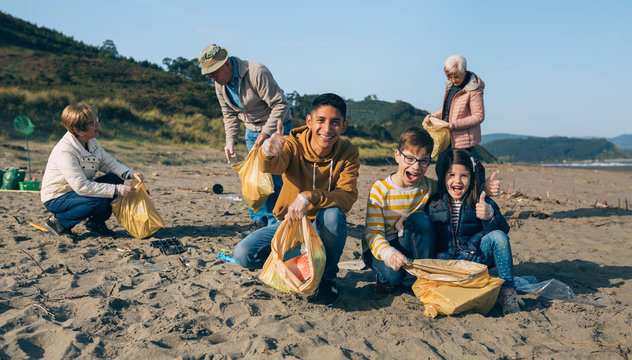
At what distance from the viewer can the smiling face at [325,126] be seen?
2580mm

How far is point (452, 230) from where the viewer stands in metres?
2.73

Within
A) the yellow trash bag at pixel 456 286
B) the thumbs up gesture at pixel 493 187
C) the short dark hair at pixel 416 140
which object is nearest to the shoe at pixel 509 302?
the yellow trash bag at pixel 456 286

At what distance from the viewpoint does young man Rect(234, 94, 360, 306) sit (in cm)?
250

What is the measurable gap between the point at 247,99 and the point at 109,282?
6.67 feet

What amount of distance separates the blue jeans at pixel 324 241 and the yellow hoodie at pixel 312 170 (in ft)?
0.28

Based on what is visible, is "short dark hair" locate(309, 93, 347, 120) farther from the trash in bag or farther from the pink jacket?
the pink jacket

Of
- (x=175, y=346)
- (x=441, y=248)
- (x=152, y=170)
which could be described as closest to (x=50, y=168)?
(x=175, y=346)

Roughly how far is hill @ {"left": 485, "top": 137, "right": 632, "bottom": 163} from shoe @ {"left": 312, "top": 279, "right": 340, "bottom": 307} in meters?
48.5

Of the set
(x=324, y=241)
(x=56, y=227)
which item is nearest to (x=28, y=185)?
(x=56, y=227)

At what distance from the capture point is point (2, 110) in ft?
45.2

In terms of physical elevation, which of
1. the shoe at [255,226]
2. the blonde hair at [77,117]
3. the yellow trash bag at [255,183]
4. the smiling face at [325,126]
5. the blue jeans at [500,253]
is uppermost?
the blonde hair at [77,117]

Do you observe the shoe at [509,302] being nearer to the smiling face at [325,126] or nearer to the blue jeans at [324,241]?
the blue jeans at [324,241]

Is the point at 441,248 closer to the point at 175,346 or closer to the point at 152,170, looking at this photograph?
the point at 175,346

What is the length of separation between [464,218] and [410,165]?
525 millimetres
